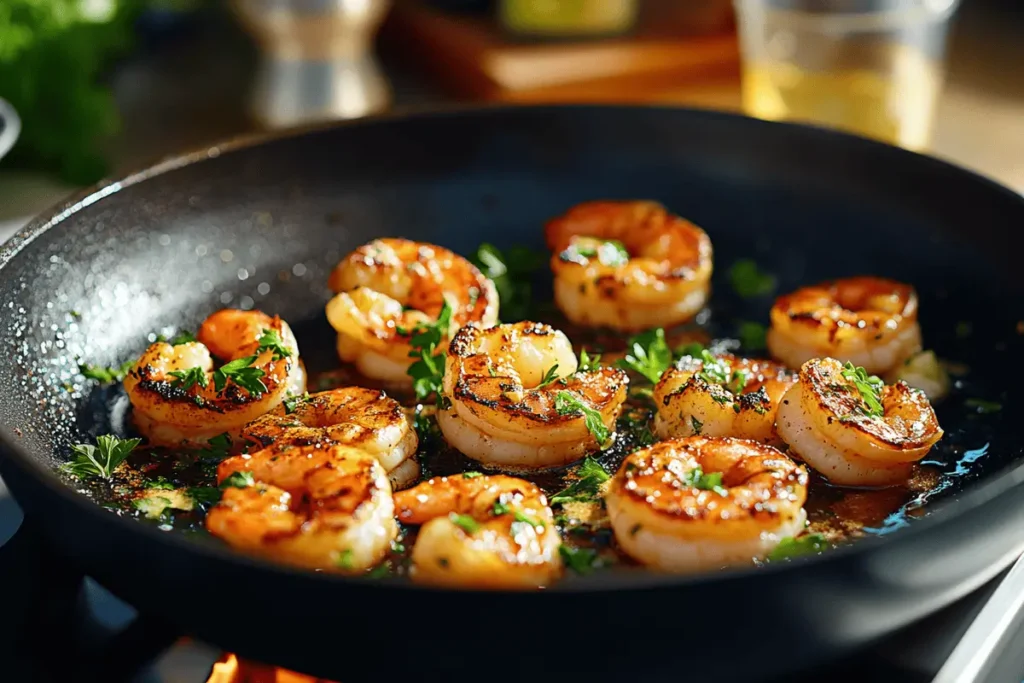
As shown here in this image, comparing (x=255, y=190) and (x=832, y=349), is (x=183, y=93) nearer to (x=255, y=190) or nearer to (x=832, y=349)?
(x=255, y=190)

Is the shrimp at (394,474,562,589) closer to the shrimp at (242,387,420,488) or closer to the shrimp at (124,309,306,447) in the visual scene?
the shrimp at (242,387,420,488)

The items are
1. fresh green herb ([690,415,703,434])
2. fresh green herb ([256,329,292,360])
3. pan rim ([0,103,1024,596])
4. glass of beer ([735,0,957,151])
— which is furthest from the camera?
glass of beer ([735,0,957,151])

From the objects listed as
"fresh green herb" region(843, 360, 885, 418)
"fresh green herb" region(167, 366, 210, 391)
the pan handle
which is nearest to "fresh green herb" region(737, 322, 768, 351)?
"fresh green herb" region(843, 360, 885, 418)

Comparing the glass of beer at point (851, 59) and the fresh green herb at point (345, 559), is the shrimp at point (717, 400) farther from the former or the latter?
the glass of beer at point (851, 59)

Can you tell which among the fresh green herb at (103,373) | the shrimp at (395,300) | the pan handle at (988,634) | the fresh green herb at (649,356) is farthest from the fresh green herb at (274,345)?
the pan handle at (988,634)

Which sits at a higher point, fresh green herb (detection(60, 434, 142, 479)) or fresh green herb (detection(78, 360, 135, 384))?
fresh green herb (detection(78, 360, 135, 384))

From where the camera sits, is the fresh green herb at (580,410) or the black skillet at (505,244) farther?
the fresh green herb at (580,410)
